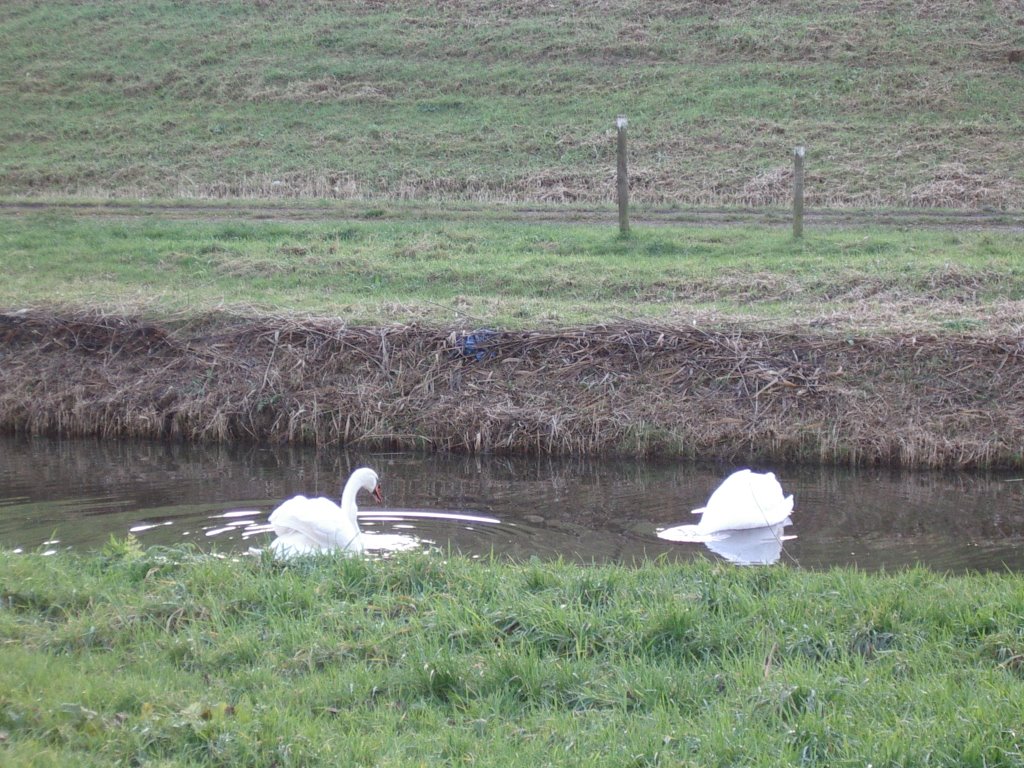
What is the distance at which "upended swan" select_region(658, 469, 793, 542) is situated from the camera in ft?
25.5

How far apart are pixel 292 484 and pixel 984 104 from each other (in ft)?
75.3

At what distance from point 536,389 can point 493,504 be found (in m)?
2.38

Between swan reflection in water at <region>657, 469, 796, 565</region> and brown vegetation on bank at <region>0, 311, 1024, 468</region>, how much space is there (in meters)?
2.33

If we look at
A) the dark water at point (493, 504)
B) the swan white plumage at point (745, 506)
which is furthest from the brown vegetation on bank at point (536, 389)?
the swan white plumage at point (745, 506)

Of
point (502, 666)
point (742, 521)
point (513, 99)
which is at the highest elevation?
point (513, 99)

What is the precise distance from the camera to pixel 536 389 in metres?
11.0

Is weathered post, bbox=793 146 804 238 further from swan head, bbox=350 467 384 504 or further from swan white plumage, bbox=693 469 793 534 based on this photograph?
swan head, bbox=350 467 384 504

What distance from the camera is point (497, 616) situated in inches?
193

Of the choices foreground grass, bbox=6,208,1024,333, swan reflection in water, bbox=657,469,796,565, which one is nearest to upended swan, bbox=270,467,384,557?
swan reflection in water, bbox=657,469,796,565

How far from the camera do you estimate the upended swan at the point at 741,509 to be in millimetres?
7777

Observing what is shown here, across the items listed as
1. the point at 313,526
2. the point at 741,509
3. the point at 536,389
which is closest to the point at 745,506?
the point at 741,509

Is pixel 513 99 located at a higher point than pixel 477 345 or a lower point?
higher

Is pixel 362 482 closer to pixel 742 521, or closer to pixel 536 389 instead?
pixel 742 521

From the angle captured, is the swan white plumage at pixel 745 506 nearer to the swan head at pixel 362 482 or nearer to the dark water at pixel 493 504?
the dark water at pixel 493 504
